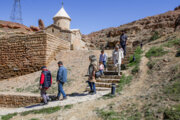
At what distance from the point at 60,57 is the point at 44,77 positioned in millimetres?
7571

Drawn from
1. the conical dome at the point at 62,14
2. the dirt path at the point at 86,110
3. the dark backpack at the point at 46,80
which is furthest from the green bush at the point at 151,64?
the conical dome at the point at 62,14

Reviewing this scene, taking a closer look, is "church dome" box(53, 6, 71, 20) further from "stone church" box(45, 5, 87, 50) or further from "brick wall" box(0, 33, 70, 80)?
"brick wall" box(0, 33, 70, 80)

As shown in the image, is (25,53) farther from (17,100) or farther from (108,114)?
(108,114)

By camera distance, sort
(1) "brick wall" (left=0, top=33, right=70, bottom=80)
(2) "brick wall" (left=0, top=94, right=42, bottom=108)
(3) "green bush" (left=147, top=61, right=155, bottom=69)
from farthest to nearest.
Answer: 1. (1) "brick wall" (left=0, top=33, right=70, bottom=80)
2. (3) "green bush" (left=147, top=61, right=155, bottom=69)
3. (2) "brick wall" (left=0, top=94, right=42, bottom=108)

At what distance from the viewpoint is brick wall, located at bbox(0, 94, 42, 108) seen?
25.9 feet

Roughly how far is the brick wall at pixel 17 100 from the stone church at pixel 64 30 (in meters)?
15.0

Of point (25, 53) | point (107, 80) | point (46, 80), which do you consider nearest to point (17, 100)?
point (46, 80)

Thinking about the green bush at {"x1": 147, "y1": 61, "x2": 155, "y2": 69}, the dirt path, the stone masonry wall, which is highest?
the stone masonry wall

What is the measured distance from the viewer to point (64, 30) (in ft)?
78.6

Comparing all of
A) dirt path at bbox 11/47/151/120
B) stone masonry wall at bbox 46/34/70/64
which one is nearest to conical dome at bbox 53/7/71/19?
stone masonry wall at bbox 46/34/70/64

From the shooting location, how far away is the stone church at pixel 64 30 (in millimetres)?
23859

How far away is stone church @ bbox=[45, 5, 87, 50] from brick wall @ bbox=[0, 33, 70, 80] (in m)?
Answer: 9.73

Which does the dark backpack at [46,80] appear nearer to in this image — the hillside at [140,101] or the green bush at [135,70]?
the hillside at [140,101]

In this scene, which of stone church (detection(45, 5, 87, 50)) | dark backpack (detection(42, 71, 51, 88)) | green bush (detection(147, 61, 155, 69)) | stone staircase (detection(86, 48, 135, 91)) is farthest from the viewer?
stone church (detection(45, 5, 87, 50))
